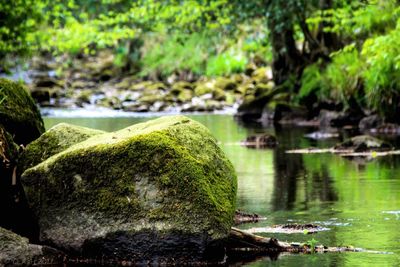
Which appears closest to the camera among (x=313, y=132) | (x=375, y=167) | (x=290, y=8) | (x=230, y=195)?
(x=230, y=195)

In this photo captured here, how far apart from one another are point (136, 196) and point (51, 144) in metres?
2.16

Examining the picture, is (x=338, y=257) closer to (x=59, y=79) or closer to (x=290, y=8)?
(x=290, y=8)

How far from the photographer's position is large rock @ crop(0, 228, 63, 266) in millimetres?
10242

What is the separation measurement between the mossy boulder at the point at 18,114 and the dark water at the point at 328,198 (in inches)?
133

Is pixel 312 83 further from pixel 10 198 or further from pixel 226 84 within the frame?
pixel 10 198

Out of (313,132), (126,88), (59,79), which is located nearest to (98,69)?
(59,79)

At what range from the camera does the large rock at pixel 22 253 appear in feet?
33.6

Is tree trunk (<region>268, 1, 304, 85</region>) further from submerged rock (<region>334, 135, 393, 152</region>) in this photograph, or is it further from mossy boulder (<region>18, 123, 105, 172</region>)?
mossy boulder (<region>18, 123, 105, 172</region>)

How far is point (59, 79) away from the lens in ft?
222

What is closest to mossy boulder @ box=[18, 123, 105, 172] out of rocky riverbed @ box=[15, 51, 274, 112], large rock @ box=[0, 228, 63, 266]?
large rock @ box=[0, 228, 63, 266]

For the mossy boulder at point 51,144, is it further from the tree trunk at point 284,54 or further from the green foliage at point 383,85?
the tree trunk at point 284,54

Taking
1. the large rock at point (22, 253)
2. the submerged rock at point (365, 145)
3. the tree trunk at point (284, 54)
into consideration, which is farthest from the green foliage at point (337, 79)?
the large rock at point (22, 253)

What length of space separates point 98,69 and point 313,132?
135 feet

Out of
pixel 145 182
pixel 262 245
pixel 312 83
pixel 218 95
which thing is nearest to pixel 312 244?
pixel 262 245
